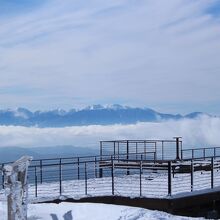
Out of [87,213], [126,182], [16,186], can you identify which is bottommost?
[126,182]

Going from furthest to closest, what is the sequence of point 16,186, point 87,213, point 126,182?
point 126,182, point 87,213, point 16,186

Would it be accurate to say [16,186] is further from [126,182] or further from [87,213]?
[126,182]

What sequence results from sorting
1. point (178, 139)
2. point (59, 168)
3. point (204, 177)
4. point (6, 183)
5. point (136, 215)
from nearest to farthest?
point (6, 183) < point (136, 215) < point (59, 168) < point (204, 177) < point (178, 139)

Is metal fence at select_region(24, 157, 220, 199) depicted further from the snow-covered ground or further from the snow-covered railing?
the snow-covered railing

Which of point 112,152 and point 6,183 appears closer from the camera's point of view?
point 6,183

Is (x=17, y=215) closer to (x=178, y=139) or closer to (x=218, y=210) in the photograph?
(x=218, y=210)

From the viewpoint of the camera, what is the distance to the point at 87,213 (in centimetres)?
1456

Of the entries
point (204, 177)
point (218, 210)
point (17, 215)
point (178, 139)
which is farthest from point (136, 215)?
point (178, 139)

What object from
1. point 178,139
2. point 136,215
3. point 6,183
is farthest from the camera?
point 178,139

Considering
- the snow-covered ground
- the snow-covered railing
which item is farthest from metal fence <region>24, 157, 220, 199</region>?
the snow-covered railing

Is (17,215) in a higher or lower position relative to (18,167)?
lower

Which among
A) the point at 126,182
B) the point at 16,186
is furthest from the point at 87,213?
the point at 126,182

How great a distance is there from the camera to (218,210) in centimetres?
2172

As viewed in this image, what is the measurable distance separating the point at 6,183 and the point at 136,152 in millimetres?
22383
